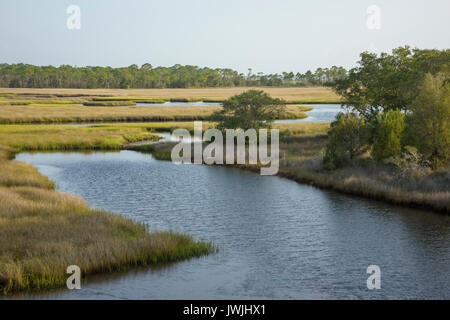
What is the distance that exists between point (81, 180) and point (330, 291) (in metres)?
28.0

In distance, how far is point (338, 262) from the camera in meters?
21.3

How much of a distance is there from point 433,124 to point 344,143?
24.6ft

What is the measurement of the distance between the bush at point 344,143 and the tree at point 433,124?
5.22 meters

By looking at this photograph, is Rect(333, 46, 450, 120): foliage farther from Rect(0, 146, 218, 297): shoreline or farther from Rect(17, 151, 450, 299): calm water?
Rect(0, 146, 218, 297): shoreline

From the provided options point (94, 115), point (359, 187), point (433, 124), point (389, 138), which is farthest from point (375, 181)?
point (94, 115)

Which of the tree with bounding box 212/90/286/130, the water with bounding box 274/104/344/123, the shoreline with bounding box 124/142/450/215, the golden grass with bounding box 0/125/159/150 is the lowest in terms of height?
the shoreline with bounding box 124/142/450/215

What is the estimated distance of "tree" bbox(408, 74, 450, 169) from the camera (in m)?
36.7

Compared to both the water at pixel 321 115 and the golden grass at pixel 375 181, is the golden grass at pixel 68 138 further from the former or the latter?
the water at pixel 321 115

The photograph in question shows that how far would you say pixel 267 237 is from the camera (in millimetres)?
25000

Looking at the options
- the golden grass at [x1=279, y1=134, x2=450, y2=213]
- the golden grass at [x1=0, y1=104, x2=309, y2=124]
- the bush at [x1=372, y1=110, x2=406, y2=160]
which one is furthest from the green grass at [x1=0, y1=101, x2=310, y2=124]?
the bush at [x1=372, y1=110, x2=406, y2=160]

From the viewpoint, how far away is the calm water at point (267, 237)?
1830 centimetres

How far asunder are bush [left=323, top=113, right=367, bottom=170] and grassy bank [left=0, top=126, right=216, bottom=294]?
21.6 meters
